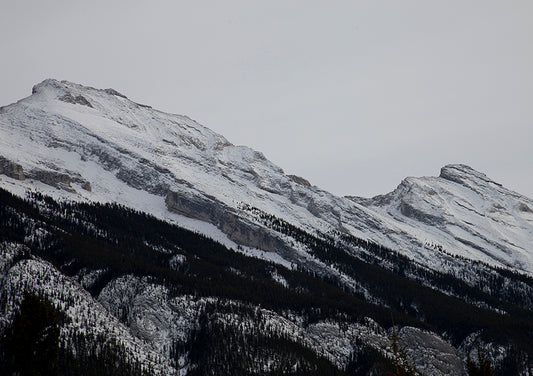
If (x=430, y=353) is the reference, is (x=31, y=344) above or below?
above

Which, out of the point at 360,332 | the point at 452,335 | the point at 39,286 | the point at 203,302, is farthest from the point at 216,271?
the point at 452,335

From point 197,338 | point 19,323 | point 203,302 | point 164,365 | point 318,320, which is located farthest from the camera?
point 318,320

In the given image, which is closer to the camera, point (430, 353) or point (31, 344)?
point (31, 344)

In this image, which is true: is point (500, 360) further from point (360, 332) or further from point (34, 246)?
point (34, 246)

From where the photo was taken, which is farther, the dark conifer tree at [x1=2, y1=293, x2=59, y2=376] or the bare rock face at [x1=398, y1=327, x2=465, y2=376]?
the bare rock face at [x1=398, y1=327, x2=465, y2=376]

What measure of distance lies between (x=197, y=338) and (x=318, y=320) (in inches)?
1503

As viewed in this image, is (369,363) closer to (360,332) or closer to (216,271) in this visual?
(360,332)

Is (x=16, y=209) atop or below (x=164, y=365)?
atop

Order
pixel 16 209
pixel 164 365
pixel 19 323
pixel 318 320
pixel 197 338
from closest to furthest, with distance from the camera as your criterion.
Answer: pixel 19 323
pixel 164 365
pixel 197 338
pixel 318 320
pixel 16 209

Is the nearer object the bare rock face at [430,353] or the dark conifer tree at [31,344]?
the dark conifer tree at [31,344]

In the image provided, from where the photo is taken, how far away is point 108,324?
144m

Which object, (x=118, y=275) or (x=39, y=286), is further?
(x=118, y=275)

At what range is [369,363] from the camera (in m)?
164

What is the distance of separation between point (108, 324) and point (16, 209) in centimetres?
6471
